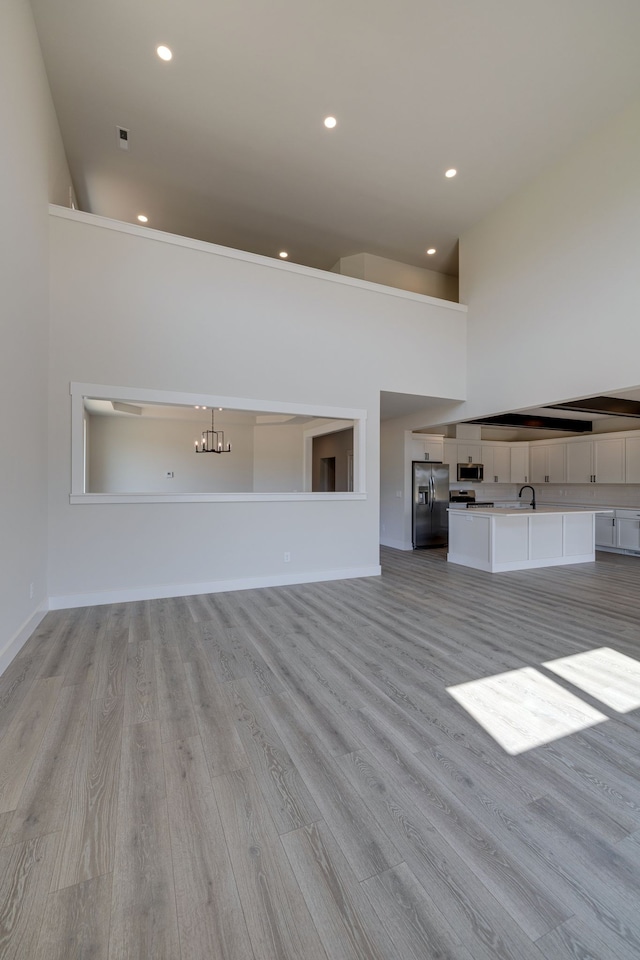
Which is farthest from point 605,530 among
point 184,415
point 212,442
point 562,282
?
point 184,415

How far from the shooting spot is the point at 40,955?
1.10m

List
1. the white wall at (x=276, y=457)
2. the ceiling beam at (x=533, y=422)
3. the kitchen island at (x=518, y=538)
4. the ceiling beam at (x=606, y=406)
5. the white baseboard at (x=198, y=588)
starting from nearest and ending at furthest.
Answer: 1. the white baseboard at (x=198, y=588)
2. the ceiling beam at (x=606, y=406)
3. the kitchen island at (x=518, y=538)
4. the ceiling beam at (x=533, y=422)
5. the white wall at (x=276, y=457)

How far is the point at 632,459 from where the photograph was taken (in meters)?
7.80

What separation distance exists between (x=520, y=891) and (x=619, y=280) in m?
5.26

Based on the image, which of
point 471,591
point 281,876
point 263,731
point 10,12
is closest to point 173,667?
point 263,731

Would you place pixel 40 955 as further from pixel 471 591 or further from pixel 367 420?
pixel 367 420

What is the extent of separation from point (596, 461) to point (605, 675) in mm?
7013

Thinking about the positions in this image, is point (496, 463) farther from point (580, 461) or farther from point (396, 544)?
point (396, 544)

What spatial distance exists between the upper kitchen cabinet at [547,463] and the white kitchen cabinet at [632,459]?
4.11 ft

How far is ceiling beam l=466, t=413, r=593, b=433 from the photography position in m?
6.57

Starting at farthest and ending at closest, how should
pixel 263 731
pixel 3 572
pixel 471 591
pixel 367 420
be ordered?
1. pixel 367 420
2. pixel 471 591
3. pixel 3 572
4. pixel 263 731

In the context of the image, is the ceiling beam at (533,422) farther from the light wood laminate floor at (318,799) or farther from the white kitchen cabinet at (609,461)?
the light wood laminate floor at (318,799)

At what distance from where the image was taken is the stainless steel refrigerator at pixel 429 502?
8047 mm

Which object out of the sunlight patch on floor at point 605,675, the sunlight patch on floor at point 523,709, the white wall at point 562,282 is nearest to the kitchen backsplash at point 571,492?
the white wall at point 562,282
